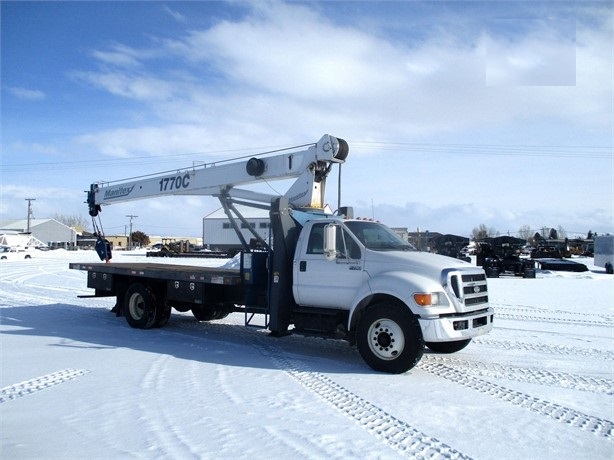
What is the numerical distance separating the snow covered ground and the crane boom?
8.67 ft

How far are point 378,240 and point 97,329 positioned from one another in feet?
19.3

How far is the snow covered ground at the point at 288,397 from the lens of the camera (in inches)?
172

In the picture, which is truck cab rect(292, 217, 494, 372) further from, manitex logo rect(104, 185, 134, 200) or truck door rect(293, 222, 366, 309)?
manitex logo rect(104, 185, 134, 200)

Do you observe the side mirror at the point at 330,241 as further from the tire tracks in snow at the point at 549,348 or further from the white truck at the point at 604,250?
the white truck at the point at 604,250

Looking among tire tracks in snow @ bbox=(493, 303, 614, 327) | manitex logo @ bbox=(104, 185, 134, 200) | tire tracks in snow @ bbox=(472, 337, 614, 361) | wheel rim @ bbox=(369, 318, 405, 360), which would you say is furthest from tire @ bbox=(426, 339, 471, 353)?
manitex logo @ bbox=(104, 185, 134, 200)

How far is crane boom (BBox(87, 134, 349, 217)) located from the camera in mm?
8773

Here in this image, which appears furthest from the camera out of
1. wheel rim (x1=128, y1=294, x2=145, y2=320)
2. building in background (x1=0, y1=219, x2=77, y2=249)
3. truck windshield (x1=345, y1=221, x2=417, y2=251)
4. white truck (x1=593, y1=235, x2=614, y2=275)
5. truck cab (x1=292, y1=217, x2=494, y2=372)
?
building in background (x1=0, y1=219, x2=77, y2=249)

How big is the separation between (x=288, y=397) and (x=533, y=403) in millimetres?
2654

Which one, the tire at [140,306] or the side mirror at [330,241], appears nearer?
the side mirror at [330,241]

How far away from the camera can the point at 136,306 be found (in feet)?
34.9

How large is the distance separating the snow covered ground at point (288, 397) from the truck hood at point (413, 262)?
139 cm

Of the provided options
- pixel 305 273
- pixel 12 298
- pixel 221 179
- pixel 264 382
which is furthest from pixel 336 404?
pixel 12 298

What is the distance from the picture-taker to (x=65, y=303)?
14.0 m

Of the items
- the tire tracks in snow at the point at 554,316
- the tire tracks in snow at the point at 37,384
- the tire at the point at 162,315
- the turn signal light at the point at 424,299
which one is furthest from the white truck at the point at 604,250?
the tire tracks in snow at the point at 37,384
